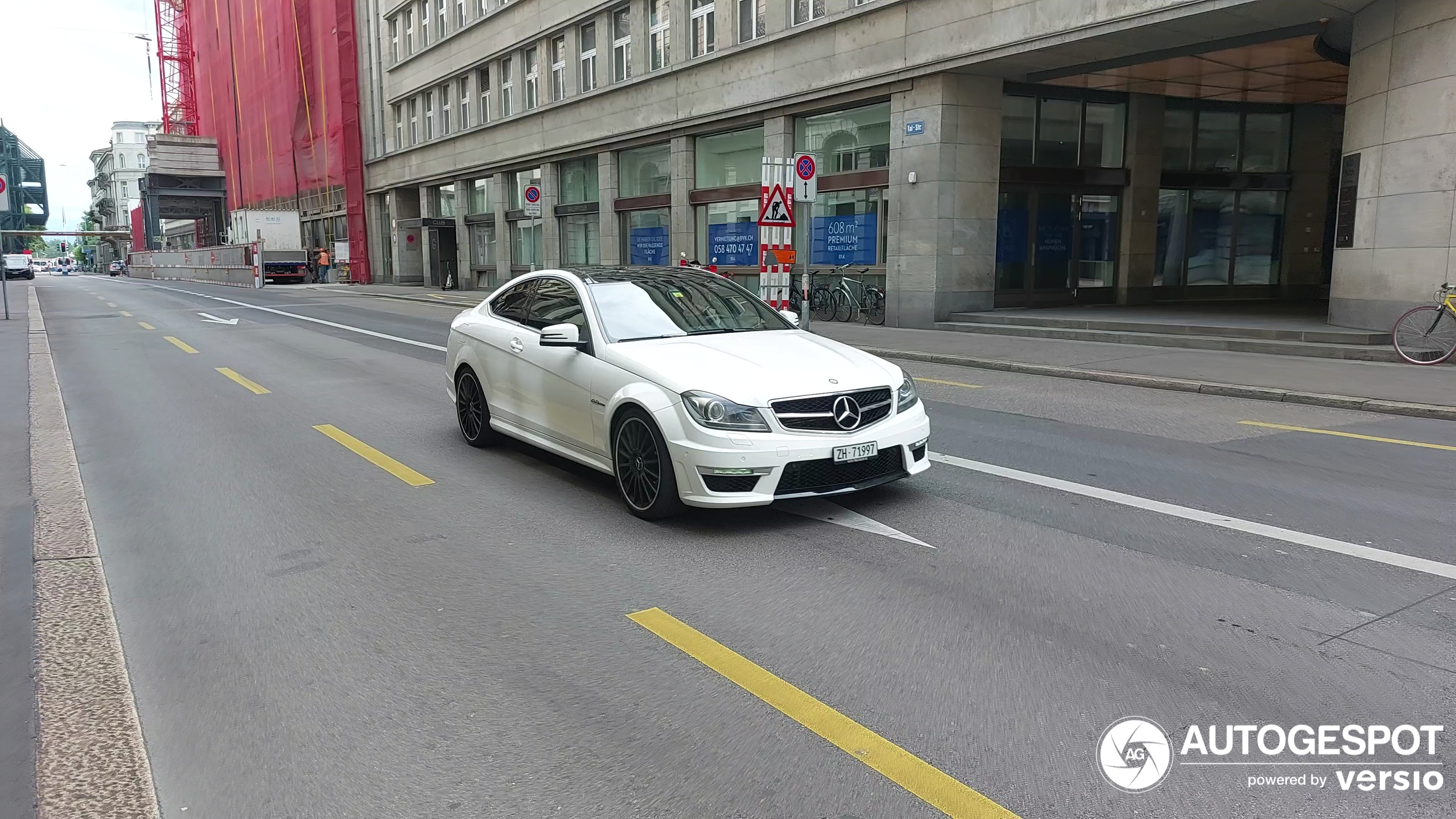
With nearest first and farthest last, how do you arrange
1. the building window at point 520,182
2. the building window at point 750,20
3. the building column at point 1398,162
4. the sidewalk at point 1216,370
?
the sidewalk at point 1216,370 → the building column at point 1398,162 → the building window at point 750,20 → the building window at point 520,182

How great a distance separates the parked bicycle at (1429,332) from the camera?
12617mm

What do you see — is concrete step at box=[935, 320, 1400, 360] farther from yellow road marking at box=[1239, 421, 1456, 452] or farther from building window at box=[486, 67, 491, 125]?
building window at box=[486, 67, 491, 125]

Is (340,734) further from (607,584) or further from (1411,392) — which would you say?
(1411,392)

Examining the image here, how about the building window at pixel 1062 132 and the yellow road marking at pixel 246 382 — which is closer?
the yellow road marking at pixel 246 382

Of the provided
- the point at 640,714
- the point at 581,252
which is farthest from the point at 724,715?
the point at 581,252

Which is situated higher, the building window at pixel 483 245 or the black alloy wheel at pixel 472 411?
the building window at pixel 483 245

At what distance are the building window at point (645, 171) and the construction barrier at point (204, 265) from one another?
104 ft

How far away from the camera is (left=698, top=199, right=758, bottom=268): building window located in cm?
2545

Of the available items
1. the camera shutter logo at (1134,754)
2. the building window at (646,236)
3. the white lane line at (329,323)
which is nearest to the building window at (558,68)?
the building window at (646,236)

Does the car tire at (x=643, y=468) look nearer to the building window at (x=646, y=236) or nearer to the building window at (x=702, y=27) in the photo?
the building window at (x=702, y=27)

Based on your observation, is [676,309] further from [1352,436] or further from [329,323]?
[329,323]

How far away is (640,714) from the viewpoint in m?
3.52

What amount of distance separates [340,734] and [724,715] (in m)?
1.34

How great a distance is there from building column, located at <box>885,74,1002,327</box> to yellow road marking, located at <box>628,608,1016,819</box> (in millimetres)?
16683
